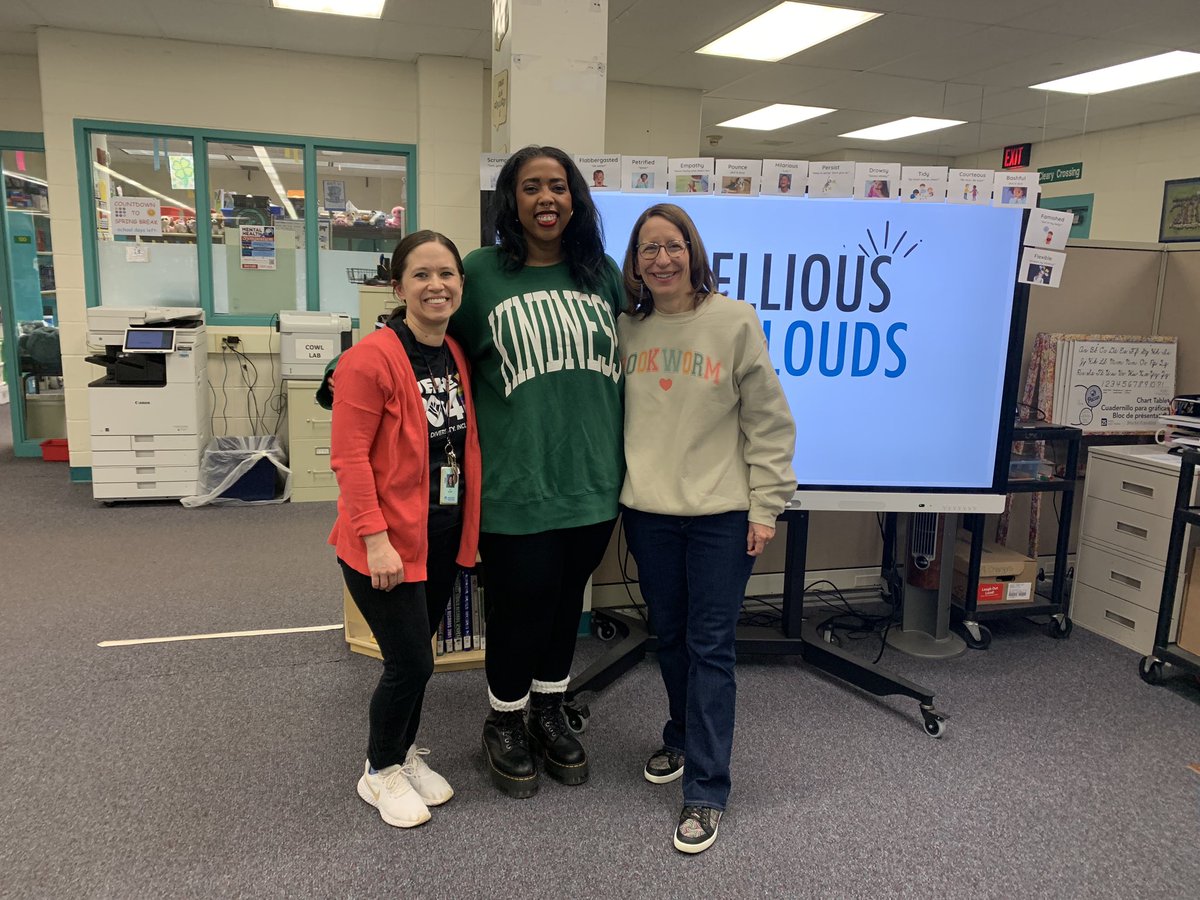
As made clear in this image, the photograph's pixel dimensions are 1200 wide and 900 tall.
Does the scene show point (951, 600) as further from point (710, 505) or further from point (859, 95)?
point (859, 95)

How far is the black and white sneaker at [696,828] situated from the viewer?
5.71 ft

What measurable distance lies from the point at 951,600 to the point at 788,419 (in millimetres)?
1691

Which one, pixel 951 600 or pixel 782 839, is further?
pixel 951 600

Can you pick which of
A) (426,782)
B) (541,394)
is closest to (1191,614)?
(541,394)

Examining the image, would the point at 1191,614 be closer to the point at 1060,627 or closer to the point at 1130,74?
the point at 1060,627

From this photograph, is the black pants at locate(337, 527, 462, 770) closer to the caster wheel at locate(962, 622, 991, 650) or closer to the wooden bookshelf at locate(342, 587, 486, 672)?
the wooden bookshelf at locate(342, 587, 486, 672)

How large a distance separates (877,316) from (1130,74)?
500 cm

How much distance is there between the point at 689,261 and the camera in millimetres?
1722

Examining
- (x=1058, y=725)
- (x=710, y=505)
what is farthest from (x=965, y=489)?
(x=710, y=505)

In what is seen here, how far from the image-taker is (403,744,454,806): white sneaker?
74.4 inches

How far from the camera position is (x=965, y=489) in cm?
239

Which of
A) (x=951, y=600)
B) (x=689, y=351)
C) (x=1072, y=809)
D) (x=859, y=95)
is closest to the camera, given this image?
(x=689, y=351)

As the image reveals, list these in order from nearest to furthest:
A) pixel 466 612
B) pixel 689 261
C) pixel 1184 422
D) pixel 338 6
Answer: pixel 689 261, pixel 466 612, pixel 1184 422, pixel 338 6

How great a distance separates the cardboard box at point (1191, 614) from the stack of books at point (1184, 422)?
0.41 m
